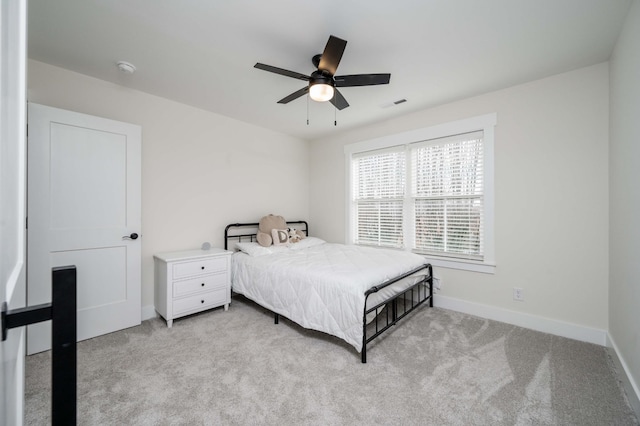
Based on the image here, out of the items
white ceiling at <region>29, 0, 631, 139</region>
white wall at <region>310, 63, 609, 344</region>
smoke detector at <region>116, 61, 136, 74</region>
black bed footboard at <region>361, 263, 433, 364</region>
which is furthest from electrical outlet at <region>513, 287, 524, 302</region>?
smoke detector at <region>116, 61, 136, 74</region>

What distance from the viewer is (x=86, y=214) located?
100.0 inches

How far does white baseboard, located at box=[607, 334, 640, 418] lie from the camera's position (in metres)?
1.64

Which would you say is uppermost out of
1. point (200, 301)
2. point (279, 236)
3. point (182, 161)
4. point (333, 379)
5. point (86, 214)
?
point (182, 161)

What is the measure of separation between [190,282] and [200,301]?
26cm

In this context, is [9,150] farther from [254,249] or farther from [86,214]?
[254,249]

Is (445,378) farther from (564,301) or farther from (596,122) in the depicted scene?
(596,122)

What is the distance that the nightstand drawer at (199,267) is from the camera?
2838 mm

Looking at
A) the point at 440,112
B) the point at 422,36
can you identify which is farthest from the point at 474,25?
the point at 440,112

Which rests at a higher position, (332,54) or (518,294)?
(332,54)

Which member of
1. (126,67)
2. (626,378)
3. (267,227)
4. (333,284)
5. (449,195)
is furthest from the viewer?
(267,227)

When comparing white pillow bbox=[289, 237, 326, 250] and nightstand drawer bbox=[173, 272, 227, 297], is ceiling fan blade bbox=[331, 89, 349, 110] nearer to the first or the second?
white pillow bbox=[289, 237, 326, 250]

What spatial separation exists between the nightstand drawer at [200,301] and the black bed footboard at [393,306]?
1.75 meters

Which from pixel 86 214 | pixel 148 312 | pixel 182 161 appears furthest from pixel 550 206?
pixel 86 214

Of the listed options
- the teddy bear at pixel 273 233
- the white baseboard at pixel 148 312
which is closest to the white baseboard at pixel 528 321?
the teddy bear at pixel 273 233
